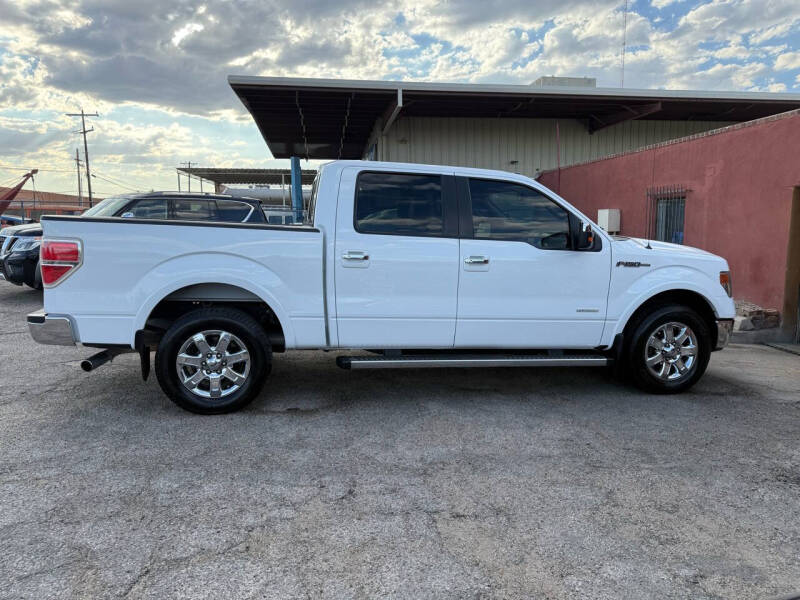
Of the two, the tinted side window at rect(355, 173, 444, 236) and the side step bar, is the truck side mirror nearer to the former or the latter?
the side step bar

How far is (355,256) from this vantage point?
15.2 ft

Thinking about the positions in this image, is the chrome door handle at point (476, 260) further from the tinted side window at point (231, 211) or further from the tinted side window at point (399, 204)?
the tinted side window at point (231, 211)

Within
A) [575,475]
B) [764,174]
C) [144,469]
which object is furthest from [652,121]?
[144,469]

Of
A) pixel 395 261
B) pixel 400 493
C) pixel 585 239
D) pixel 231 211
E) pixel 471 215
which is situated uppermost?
pixel 231 211

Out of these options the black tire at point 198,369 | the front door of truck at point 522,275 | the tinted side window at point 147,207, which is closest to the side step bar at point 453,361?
the front door of truck at point 522,275

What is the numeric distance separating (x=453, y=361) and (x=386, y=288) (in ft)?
2.73

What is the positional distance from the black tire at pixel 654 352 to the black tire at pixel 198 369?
10.7ft

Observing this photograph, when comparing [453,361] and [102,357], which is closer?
[102,357]

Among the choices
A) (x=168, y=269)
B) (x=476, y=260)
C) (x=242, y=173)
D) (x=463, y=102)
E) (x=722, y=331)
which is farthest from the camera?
(x=242, y=173)

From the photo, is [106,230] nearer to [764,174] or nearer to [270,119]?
[764,174]

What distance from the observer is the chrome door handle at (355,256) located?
464cm

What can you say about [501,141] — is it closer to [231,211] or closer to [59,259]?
[231,211]

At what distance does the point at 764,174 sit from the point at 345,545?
8297 mm

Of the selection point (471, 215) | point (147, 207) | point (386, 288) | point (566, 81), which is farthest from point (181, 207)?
point (566, 81)
